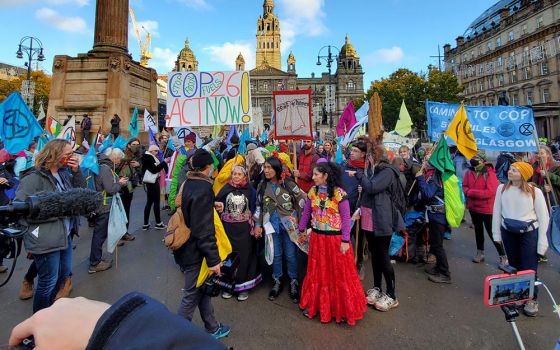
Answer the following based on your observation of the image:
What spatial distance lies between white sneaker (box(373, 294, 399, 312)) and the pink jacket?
267cm

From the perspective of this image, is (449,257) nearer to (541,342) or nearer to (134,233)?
(541,342)

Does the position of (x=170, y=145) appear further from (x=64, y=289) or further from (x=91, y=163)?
(x=64, y=289)

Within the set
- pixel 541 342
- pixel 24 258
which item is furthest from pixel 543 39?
pixel 24 258

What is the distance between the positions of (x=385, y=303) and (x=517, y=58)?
59965 mm

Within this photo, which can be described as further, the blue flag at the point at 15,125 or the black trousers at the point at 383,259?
the blue flag at the point at 15,125

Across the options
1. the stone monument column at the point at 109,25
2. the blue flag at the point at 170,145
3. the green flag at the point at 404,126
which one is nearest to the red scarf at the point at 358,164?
the green flag at the point at 404,126

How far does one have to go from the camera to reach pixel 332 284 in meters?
3.61

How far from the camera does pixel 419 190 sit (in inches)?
199

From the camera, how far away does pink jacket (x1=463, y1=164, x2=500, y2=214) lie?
5.39 meters

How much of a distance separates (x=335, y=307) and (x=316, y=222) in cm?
95

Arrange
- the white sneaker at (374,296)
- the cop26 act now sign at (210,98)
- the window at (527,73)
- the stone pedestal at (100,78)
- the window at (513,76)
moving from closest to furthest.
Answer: the white sneaker at (374,296), the cop26 act now sign at (210,98), the stone pedestal at (100,78), the window at (527,73), the window at (513,76)

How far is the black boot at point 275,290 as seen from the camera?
4.19 m

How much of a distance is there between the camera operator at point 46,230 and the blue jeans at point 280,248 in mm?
2359

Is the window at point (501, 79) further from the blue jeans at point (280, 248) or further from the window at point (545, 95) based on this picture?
the blue jeans at point (280, 248)
